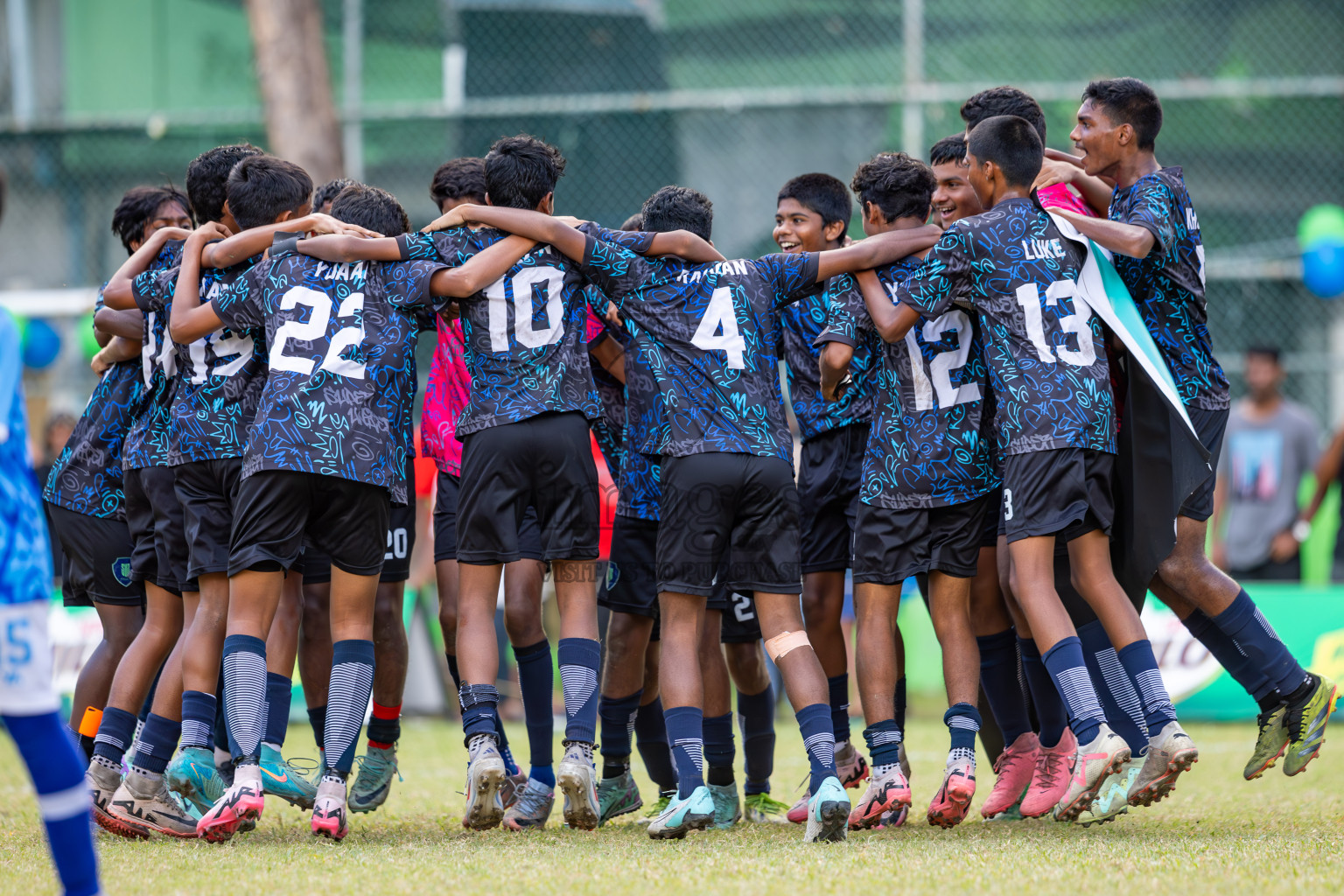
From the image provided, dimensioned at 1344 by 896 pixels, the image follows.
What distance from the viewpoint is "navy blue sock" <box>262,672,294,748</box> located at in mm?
4965

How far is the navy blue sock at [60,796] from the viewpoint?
330 centimetres

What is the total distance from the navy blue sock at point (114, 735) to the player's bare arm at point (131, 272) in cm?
155

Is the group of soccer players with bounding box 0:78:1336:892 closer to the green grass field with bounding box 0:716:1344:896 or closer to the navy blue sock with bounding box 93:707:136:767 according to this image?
the navy blue sock with bounding box 93:707:136:767

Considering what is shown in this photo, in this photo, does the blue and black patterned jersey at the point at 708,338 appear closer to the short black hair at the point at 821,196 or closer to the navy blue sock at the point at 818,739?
the short black hair at the point at 821,196

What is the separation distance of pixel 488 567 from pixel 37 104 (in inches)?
460

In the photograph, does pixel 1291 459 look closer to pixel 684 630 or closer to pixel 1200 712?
pixel 1200 712

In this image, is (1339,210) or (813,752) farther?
(1339,210)

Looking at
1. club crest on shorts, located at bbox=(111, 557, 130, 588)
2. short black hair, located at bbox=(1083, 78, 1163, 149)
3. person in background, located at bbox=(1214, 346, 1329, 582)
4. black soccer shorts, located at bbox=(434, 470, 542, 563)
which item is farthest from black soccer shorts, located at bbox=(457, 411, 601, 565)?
person in background, located at bbox=(1214, 346, 1329, 582)

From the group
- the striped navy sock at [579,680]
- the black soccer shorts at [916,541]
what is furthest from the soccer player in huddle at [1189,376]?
the striped navy sock at [579,680]

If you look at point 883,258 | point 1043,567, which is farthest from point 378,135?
point 1043,567

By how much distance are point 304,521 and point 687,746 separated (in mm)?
1529

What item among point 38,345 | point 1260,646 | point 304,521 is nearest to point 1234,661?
point 1260,646

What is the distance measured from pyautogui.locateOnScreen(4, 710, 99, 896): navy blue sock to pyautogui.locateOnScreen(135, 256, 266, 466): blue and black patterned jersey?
176 centimetres

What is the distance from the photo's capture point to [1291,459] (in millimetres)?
10344
